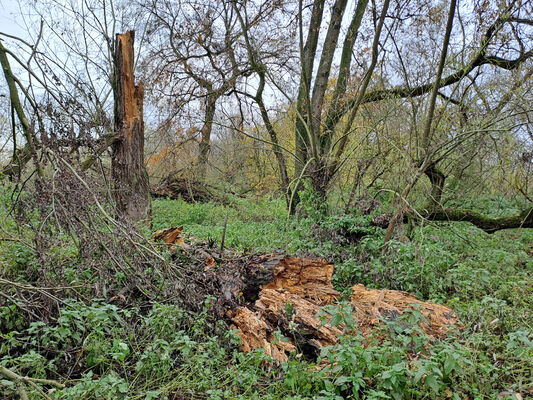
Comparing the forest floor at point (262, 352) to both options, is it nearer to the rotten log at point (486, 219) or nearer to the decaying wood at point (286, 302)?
the decaying wood at point (286, 302)

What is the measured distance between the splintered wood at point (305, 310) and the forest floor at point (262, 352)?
160 millimetres

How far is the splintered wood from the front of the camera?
10.4 ft

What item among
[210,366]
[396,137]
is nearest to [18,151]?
[210,366]

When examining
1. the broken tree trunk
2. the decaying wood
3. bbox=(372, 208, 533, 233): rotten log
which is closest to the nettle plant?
the decaying wood

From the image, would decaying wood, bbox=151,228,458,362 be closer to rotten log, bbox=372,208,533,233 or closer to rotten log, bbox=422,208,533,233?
rotten log, bbox=372,208,533,233

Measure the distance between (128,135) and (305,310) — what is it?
5345mm

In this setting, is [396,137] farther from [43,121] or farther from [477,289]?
[43,121]

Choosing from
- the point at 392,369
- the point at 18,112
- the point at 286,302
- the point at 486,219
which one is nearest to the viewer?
the point at 392,369

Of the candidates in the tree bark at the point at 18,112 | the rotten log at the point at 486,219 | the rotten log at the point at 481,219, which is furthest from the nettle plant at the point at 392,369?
the rotten log at the point at 486,219

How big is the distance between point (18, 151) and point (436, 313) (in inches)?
181

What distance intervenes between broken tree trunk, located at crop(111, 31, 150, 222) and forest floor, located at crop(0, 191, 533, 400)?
2.70 meters

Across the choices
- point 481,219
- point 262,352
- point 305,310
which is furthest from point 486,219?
point 262,352

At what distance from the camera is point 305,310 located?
11.5ft

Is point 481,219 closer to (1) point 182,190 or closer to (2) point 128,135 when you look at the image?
(2) point 128,135
